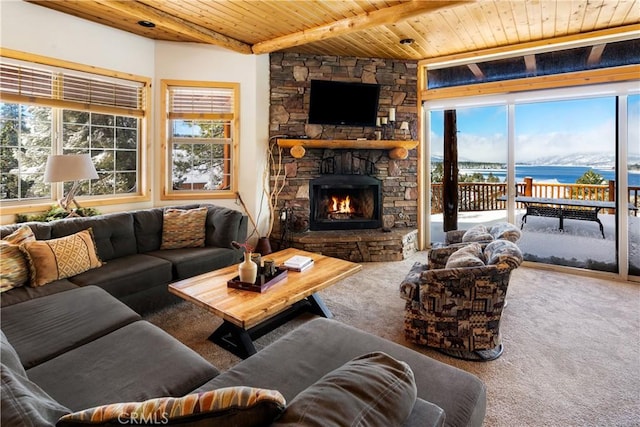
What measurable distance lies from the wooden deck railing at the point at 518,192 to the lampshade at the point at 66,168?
4454mm

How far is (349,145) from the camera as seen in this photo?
15.9 ft

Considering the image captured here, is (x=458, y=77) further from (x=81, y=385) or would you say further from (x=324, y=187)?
(x=81, y=385)

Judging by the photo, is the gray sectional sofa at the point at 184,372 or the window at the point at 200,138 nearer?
the gray sectional sofa at the point at 184,372

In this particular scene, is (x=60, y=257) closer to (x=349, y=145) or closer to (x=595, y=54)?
(x=349, y=145)

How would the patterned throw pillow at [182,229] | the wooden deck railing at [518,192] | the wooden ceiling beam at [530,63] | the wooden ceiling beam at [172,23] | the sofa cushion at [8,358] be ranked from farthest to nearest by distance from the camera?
1. the wooden ceiling beam at [530,63]
2. the wooden deck railing at [518,192]
3. the patterned throw pillow at [182,229]
4. the wooden ceiling beam at [172,23]
5. the sofa cushion at [8,358]

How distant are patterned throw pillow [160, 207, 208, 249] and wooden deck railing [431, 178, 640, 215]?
3.46m

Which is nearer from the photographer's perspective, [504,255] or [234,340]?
[504,255]

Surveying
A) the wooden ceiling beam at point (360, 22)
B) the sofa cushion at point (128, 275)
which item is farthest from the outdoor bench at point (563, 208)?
the sofa cushion at point (128, 275)

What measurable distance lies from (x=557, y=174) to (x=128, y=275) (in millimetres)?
4957

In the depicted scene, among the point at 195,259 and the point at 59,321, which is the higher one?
the point at 195,259

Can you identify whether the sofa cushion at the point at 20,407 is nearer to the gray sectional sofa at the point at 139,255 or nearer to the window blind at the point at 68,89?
the gray sectional sofa at the point at 139,255

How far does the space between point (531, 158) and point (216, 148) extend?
419 cm

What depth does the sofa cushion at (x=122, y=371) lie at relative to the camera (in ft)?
4.53

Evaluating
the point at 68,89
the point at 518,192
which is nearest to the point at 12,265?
the point at 68,89
